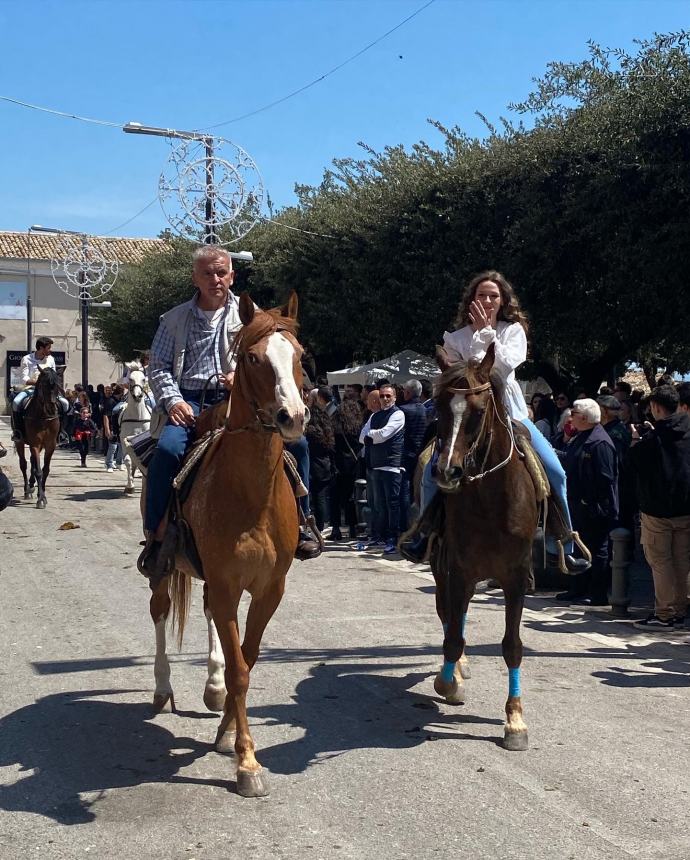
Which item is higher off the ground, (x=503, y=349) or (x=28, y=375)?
(x=28, y=375)

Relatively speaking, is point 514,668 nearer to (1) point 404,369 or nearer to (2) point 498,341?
(2) point 498,341

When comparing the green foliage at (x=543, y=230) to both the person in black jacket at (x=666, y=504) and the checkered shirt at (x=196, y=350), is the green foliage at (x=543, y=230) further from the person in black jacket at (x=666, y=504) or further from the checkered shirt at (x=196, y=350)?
the checkered shirt at (x=196, y=350)

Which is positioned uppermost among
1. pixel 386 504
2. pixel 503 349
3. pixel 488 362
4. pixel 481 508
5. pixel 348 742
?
pixel 503 349

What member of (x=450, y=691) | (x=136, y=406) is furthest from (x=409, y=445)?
(x=136, y=406)

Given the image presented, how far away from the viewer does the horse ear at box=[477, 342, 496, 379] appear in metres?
6.21

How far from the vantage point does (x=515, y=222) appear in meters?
19.6

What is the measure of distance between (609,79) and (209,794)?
16.0 meters

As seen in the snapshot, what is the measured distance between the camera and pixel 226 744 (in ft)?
19.4

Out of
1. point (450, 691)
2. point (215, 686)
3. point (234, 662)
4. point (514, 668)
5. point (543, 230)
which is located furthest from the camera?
point (543, 230)

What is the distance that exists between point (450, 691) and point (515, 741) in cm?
83

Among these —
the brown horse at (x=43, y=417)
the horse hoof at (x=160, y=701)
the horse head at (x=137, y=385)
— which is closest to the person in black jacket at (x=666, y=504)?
the horse hoof at (x=160, y=701)

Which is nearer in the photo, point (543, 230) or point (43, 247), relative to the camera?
point (543, 230)

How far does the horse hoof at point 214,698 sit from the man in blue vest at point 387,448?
7.77 metres

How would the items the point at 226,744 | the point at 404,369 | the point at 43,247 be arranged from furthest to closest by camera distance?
the point at 43,247, the point at 404,369, the point at 226,744
